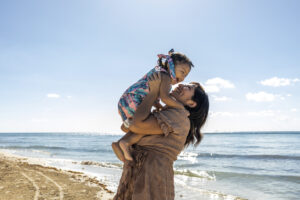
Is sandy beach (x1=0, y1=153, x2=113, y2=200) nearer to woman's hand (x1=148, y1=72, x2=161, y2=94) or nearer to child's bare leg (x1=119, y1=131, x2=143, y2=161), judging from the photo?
child's bare leg (x1=119, y1=131, x2=143, y2=161)

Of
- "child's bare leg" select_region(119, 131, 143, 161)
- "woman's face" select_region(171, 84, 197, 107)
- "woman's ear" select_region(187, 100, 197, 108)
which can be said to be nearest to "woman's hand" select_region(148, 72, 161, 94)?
"woman's face" select_region(171, 84, 197, 107)

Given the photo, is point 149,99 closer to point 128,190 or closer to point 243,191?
point 128,190

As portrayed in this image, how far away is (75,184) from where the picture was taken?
7098mm

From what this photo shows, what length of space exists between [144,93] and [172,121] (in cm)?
43

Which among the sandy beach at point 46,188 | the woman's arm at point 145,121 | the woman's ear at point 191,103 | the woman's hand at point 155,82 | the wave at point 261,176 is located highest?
the woman's hand at point 155,82

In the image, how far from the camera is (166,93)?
2.01m

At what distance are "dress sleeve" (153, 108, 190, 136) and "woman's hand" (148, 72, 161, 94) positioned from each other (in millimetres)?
221

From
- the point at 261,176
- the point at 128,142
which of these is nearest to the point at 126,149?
the point at 128,142

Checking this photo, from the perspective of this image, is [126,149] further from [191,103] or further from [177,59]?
[177,59]

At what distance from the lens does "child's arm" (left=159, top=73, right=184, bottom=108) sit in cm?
195

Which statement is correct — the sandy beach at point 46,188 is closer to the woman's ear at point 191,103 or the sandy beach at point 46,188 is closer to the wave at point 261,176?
the woman's ear at point 191,103

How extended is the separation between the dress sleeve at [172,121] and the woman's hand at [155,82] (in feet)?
0.73

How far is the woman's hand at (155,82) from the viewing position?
206cm

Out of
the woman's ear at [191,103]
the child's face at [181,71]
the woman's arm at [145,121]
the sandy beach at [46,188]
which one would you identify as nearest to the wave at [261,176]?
the sandy beach at [46,188]
